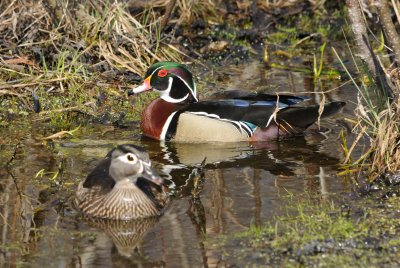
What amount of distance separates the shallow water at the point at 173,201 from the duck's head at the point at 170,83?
0.48m

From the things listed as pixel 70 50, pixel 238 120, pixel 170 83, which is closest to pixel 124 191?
pixel 238 120

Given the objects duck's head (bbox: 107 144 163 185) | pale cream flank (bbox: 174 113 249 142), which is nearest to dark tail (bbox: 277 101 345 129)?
pale cream flank (bbox: 174 113 249 142)

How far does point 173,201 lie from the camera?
6648 millimetres

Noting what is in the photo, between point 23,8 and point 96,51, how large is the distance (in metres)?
0.83

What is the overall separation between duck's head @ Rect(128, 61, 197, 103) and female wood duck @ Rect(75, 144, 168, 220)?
2382 millimetres

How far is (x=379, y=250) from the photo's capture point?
18.2 ft

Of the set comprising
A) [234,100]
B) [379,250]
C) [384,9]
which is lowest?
[379,250]

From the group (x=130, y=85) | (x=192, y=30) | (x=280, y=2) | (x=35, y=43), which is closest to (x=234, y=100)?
(x=130, y=85)

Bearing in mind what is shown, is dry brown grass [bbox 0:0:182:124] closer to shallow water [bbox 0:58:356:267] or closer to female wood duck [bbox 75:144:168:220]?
shallow water [bbox 0:58:356:267]

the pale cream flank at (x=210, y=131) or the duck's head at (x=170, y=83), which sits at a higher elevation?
the duck's head at (x=170, y=83)

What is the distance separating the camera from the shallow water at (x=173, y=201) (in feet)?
18.4

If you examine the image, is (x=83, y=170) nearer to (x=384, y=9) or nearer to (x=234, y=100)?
(x=234, y=100)

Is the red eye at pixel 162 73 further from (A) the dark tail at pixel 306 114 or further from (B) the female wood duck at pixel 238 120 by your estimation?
(A) the dark tail at pixel 306 114

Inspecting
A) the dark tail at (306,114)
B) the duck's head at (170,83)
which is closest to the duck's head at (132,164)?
the dark tail at (306,114)
